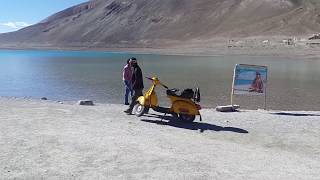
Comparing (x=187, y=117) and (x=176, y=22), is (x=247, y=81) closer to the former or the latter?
(x=187, y=117)

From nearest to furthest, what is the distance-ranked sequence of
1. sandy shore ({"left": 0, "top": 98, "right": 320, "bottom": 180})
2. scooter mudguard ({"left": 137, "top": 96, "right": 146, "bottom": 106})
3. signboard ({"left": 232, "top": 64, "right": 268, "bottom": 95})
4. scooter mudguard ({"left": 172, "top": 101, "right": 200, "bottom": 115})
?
sandy shore ({"left": 0, "top": 98, "right": 320, "bottom": 180}), scooter mudguard ({"left": 172, "top": 101, "right": 200, "bottom": 115}), scooter mudguard ({"left": 137, "top": 96, "right": 146, "bottom": 106}), signboard ({"left": 232, "top": 64, "right": 268, "bottom": 95})

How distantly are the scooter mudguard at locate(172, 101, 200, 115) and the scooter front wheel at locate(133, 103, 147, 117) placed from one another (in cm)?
74

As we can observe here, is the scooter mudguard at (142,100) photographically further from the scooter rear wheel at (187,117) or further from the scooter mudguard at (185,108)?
the scooter rear wheel at (187,117)

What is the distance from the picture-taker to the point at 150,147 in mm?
8555

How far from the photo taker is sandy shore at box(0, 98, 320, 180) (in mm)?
7203

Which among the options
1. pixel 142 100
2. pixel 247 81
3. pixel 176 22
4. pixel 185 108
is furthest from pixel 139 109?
pixel 176 22

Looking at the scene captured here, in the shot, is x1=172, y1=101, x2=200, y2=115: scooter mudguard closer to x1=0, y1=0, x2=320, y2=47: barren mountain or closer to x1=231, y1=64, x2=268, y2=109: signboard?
x1=231, y1=64, x2=268, y2=109: signboard

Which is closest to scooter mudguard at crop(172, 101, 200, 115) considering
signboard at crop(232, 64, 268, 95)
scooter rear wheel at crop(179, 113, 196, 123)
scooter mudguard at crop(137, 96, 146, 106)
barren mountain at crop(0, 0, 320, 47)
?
scooter rear wheel at crop(179, 113, 196, 123)

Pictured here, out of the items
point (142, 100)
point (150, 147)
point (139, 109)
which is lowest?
point (150, 147)

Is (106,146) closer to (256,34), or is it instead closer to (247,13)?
(256,34)

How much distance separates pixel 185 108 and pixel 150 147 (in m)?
3.07

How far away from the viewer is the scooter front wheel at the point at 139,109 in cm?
1193

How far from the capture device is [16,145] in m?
8.34

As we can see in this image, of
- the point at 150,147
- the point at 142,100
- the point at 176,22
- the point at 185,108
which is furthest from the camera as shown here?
the point at 176,22
